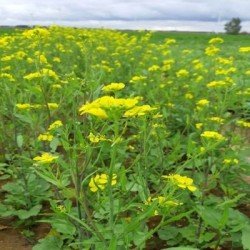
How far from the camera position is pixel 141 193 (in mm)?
2133

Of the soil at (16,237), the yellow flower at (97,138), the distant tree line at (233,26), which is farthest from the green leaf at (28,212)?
the distant tree line at (233,26)

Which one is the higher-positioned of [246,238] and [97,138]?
[97,138]

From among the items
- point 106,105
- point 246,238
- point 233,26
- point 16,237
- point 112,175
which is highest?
point 106,105

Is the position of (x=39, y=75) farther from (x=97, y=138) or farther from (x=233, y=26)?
(x=233, y=26)

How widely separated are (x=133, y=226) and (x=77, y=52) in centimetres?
641

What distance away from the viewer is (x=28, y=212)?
306 centimetres

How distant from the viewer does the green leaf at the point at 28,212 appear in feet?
9.84

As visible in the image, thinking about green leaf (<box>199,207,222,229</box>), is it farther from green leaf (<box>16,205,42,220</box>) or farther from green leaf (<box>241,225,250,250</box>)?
green leaf (<box>16,205,42,220</box>)

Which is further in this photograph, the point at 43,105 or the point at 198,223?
the point at 43,105

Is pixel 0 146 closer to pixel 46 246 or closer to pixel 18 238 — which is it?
pixel 18 238

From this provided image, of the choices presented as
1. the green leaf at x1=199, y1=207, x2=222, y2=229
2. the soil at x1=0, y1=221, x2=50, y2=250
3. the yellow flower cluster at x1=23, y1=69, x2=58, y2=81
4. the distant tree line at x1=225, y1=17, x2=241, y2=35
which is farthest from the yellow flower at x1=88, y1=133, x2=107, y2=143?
the distant tree line at x1=225, y1=17, x2=241, y2=35

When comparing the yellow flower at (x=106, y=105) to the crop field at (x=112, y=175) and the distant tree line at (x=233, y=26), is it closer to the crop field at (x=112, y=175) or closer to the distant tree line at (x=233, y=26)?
the crop field at (x=112, y=175)

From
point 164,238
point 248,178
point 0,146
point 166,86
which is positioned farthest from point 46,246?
point 166,86

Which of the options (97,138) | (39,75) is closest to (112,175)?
(97,138)
